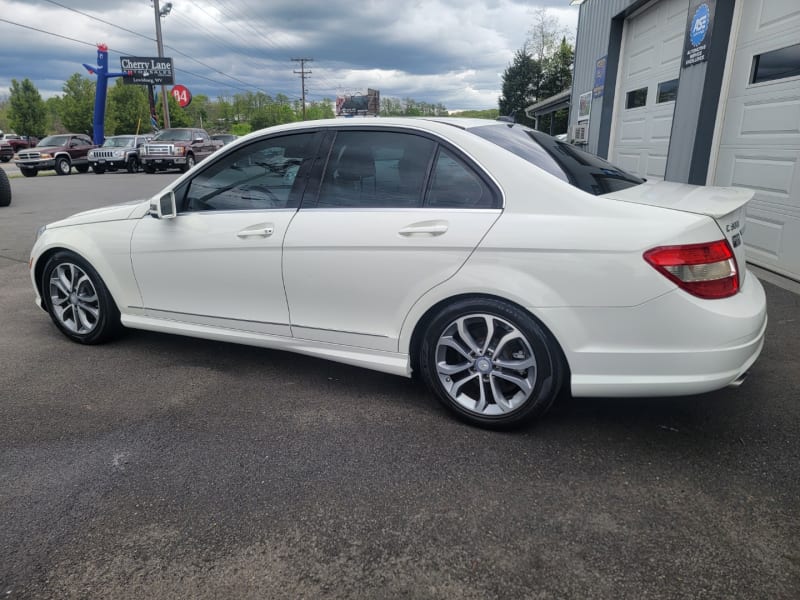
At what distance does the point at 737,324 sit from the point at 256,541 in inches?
83.6

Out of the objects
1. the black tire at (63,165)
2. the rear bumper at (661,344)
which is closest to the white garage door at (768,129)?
the rear bumper at (661,344)

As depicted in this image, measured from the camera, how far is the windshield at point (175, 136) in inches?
974

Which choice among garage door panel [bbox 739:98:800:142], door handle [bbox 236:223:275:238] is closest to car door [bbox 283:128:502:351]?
door handle [bbox 236:223:275:238]

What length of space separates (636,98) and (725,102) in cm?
321

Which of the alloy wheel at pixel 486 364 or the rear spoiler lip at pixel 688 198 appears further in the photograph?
the alloy wheel at pixel 486 364

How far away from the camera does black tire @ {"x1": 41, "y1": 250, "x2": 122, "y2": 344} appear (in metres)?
3.96

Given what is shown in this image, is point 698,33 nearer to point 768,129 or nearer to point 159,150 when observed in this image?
point 768,129

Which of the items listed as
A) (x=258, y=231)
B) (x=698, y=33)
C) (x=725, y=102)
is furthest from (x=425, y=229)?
(x=698, y=33)

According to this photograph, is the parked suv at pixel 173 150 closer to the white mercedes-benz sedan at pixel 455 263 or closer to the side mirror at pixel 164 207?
the white mercedes-benz sedan at pixel 455 263

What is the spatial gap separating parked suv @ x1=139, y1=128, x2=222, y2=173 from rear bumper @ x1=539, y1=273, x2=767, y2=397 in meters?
24.3

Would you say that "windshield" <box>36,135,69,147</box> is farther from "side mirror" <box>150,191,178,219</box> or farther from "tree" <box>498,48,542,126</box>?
"tree" <box>498,48,542,126</box>

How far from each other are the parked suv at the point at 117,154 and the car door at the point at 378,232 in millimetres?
24886

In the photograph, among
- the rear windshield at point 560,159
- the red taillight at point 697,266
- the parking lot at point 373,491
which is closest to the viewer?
the parking lot at point 373,491

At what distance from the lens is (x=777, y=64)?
5.87 m
